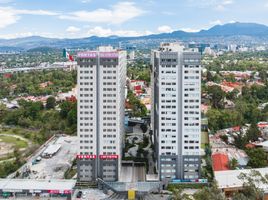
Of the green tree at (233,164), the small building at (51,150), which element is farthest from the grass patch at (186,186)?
the small building at (51,150)

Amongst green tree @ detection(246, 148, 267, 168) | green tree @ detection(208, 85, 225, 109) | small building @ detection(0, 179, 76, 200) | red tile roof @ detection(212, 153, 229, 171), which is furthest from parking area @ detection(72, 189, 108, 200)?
green tree @ detection(208, 85, 225, 109)

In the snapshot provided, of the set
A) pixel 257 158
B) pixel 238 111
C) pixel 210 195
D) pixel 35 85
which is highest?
pixel 35 85

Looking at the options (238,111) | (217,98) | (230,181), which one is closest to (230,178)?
(230,181)

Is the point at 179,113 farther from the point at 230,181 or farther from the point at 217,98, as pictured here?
the point at 217,98

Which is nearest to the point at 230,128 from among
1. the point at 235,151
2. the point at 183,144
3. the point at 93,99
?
the point at 235,151

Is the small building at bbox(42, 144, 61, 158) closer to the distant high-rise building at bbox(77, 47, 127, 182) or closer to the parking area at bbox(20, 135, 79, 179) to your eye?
the parking area at bbox(20, 135, 79, 179)

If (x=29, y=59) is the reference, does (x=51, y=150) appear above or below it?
below

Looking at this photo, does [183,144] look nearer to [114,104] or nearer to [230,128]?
[114,104]

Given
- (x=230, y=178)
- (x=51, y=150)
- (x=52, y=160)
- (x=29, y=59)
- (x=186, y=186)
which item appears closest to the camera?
(x=230, y=178)
